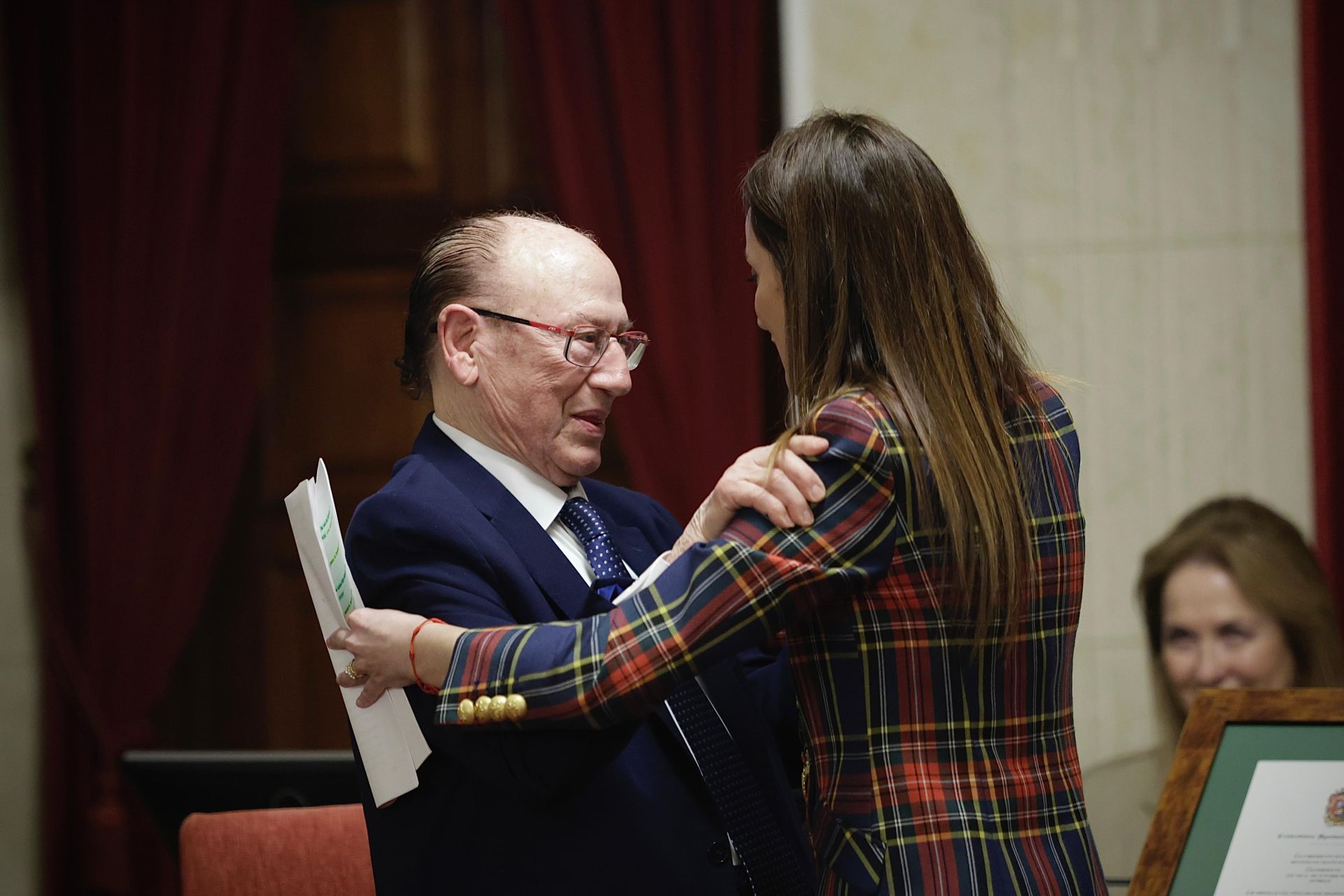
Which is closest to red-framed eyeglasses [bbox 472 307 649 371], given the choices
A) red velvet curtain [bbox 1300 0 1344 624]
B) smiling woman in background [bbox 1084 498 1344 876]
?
smiling woman in background [bbox 1084 498 1344 876]

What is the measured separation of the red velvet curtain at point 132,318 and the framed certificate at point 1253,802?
3147 mm

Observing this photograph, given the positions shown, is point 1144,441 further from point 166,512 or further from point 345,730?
point 166,512

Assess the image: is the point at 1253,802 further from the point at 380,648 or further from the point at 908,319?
the point at 380,648

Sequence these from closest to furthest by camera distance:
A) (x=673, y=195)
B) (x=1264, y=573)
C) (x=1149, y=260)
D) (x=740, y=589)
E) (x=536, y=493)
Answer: (x=740, y=589) < (x=536, y=493) < (x=1264, y=573) < (x=1149, y=260) < (x=673, y=195)

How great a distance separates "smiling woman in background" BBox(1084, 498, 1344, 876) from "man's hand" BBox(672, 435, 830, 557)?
5.08ft

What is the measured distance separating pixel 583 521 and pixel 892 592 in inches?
22.4

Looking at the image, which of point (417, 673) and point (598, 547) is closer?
point (417, 673)

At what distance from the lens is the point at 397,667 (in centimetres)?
147

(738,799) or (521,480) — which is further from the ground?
(521,480)

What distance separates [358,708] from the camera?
1.56 m

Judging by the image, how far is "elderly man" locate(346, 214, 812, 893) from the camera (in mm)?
1557

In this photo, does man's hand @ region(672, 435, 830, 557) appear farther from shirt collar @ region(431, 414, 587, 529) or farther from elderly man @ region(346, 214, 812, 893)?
shirt collar @ region(431, 414, 587, 529)

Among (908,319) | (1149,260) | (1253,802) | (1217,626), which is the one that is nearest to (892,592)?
(908,319)

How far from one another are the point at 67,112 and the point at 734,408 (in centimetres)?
219
